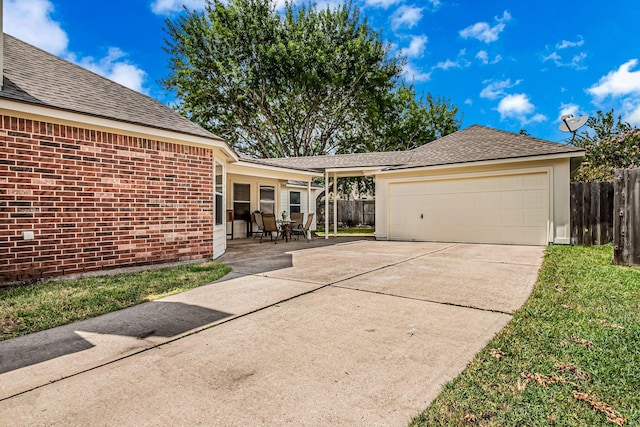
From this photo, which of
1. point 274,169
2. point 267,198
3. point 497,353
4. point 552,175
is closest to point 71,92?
point 274,169

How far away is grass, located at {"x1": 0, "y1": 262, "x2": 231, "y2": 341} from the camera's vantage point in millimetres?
3530

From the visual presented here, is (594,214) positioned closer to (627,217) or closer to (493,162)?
(493,162)

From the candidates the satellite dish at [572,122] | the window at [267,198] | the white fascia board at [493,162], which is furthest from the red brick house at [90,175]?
the satellite dish at [572,122]

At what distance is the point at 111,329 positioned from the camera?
333 cm

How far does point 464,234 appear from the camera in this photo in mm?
10836

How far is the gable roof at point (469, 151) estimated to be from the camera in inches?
384

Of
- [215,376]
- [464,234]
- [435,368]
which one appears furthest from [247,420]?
[464,234]

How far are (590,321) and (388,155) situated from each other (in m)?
11.7

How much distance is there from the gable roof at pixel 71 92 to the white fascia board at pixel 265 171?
10.5 feet

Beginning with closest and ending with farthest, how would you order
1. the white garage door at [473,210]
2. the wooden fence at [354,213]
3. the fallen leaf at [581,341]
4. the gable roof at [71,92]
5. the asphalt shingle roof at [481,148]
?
1. the fallen leaf at [581,341]
2. the gable roof at [71,92]
3. the white garage door at [473,210]
4. the asphalt shingle roof at [481,148]
5. the wooden fence at [354,213]

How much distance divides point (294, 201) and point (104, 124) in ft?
38.9

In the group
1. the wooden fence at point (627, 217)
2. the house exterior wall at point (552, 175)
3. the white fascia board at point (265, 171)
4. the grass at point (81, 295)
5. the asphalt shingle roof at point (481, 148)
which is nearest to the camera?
A: the grass at point (81, 295)

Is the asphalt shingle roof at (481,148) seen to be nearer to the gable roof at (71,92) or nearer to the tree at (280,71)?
the gable roof at (71,92)

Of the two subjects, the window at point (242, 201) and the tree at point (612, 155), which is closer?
the window at point (242, 201)
